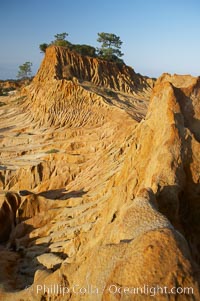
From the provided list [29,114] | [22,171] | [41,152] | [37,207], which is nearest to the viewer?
[37,207]

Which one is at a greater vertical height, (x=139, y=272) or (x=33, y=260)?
(x=139, y=272)

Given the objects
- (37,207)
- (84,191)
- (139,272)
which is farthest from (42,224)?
(139,272)

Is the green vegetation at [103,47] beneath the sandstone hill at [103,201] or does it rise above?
above

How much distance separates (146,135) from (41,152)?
12.7 meters

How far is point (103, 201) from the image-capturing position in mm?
10727

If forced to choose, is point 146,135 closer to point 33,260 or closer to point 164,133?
point 164,133

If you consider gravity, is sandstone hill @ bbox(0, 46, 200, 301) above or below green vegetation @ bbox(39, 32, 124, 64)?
below

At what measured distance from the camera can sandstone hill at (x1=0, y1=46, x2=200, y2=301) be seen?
4070 mm

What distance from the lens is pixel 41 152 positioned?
21.5m

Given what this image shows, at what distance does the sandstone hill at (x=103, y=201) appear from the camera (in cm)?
407

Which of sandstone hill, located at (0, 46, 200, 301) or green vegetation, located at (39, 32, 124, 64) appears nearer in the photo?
sandstone hill, located at (0, 46, 200, 301)

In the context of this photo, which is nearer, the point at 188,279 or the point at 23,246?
the point at 188,279

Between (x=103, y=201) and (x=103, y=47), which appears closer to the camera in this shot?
(x=103, y=201)

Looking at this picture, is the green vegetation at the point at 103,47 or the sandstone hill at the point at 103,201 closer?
the sandstone hill at the point at 103,201
